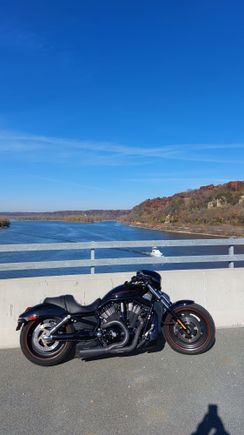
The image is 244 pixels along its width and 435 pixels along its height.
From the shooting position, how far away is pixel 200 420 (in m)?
2.75

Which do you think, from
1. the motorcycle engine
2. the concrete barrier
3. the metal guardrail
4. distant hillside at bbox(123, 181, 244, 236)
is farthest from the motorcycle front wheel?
distant hillside at bbox(123, 181, 244, 236)

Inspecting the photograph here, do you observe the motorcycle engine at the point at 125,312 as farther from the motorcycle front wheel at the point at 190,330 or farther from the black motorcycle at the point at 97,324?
the motorcycle front wheel at the point at 190,330

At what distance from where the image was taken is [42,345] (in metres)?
3.85

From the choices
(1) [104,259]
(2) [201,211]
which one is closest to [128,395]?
(1) [104,259]

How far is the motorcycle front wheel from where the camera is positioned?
158 inches

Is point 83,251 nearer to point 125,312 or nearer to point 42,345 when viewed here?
point 42,345

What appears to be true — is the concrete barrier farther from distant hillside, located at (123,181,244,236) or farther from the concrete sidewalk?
distant hillside, located at (123,181,244,236)

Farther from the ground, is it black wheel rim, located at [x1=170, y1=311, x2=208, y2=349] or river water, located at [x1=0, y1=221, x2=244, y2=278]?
black wheel rim, located at [x1=170, y1=311, x2=208, y2=349]

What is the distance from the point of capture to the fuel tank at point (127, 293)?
3756 mm

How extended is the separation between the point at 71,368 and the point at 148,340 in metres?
0.84

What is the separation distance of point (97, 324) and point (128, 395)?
830mm

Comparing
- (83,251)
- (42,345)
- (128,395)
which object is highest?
(42,345)

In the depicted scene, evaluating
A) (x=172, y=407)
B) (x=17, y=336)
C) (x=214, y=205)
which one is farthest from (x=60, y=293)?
(x=214, y=205)

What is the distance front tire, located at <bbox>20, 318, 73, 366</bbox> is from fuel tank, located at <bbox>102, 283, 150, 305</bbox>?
0.55 m
